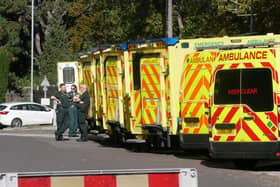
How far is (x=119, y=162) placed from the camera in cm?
1684

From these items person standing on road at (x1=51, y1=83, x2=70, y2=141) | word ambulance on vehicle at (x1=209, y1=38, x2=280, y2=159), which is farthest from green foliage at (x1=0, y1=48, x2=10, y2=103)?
word ambulance on vehicle at (x1=209, y1=38, x2=280, y2=159)

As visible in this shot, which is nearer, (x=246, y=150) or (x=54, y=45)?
(x=246, y=150)

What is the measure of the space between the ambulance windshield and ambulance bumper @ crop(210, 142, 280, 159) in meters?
0.62

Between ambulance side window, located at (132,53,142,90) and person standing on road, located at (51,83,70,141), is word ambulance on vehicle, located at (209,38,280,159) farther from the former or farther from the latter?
person standing on road, located at (51,83,70,141)

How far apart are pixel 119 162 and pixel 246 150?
10.7 feet

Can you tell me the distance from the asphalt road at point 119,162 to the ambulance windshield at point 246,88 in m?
1.22

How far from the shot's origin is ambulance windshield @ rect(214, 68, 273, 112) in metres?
14.4

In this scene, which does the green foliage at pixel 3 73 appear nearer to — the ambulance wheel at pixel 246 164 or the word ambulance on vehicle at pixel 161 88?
the word ambulance on vehicle at pixel 161 88

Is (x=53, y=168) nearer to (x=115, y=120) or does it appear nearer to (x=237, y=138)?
(x=237, y=138)

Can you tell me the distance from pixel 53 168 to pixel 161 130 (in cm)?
379

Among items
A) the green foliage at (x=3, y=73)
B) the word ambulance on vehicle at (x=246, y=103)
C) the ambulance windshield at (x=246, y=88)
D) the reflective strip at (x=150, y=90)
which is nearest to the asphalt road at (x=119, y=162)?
the word ambulance on vehicle at (x=246, y=103)

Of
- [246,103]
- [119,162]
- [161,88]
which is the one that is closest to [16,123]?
[161,88]

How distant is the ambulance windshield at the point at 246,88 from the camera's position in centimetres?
1437

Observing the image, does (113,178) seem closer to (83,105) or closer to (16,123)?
(83,105)
